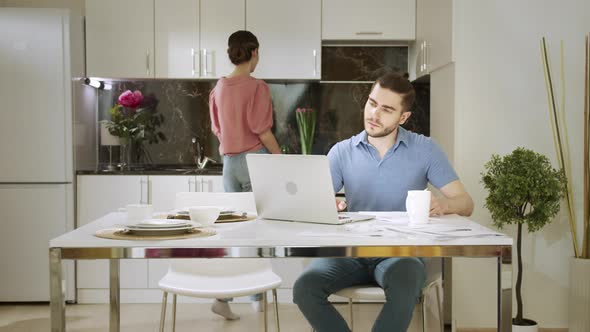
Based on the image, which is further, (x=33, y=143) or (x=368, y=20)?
(x=368, y=20)

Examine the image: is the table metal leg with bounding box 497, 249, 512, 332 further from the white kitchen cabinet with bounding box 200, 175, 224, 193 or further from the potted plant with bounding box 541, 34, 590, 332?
the white kitchen cabinet with bounding box 200, 175, 224, 193

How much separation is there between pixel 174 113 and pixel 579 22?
9.07ft

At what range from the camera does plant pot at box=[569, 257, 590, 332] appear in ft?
11.3

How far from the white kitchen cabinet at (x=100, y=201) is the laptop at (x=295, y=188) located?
225 cm

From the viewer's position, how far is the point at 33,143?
4324 mm

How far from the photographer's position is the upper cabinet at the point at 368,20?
4.54 metres

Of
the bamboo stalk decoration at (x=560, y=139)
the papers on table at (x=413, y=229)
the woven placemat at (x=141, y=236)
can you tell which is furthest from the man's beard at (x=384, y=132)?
the bamboo stalk decoration at (x=560, y=139)

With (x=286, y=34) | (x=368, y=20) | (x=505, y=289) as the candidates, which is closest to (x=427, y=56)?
(x=368, y=20)

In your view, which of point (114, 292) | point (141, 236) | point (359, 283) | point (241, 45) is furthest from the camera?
point (241, 45)

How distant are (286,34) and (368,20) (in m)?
0.55

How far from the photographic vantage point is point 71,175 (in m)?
4.36

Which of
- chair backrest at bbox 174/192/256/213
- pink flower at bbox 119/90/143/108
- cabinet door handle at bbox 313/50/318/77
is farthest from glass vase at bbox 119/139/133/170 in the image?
chair backrest at bbox 174/192/256/213

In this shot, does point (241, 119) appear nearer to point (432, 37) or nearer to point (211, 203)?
point (211, 203)

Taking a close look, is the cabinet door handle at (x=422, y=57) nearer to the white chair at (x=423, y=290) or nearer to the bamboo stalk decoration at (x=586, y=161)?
the bamboo stalk decoration at (x=586, y=161)
